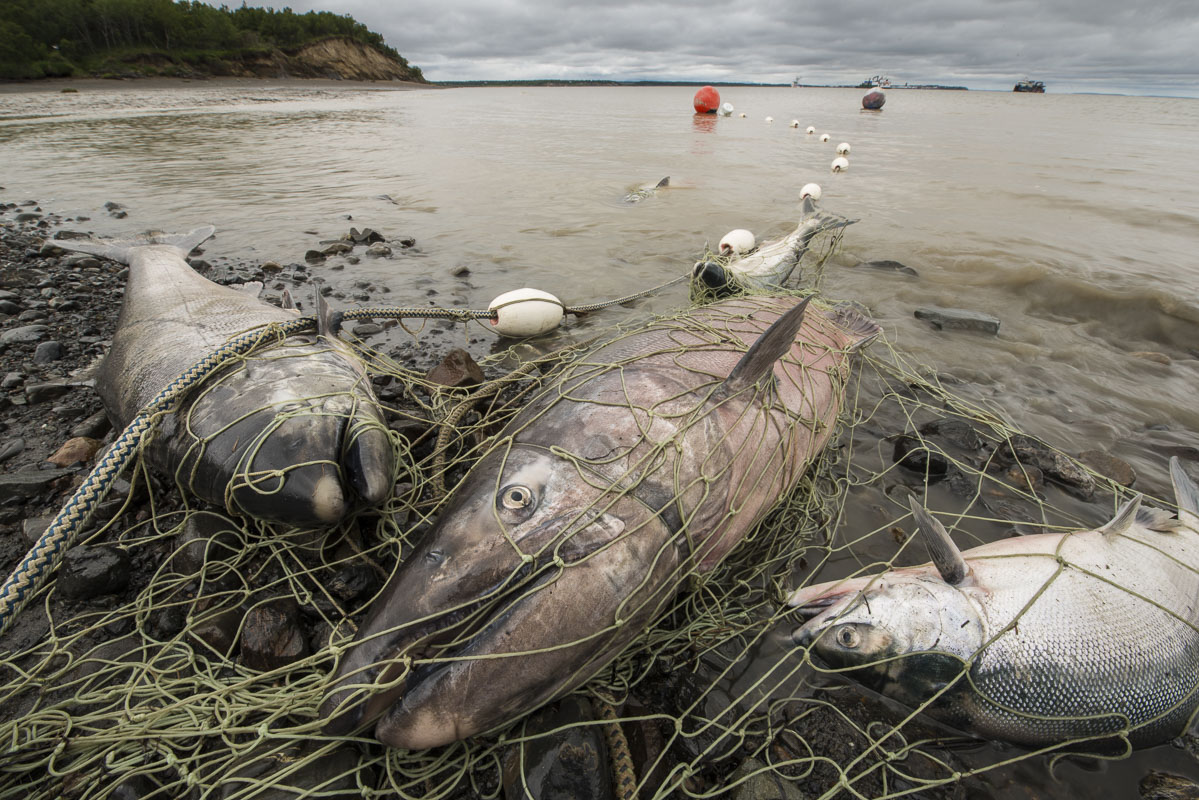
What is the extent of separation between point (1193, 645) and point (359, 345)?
17.2ft

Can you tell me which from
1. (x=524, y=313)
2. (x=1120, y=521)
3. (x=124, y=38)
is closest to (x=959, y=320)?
(x=1120, y=521)

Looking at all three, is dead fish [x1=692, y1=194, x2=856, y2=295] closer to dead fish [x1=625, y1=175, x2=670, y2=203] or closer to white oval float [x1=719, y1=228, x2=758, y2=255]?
white oval float [x1=719, y1=228, x2=758, y2=255]

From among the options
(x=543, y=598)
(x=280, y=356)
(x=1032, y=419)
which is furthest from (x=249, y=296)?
(x=1032, y=419)

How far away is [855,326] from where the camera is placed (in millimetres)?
4703

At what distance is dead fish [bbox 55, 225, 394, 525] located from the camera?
2.72 metres

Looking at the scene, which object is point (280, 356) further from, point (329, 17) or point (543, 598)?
point (329, 17)

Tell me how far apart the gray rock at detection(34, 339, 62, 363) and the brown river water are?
286 cm

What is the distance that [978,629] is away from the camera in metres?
2.31

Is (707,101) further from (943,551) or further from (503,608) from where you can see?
(503,608)

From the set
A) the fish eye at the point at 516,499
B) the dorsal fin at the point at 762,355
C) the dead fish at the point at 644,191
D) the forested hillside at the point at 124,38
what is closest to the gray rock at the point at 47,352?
the fish eye at the point at 516,499

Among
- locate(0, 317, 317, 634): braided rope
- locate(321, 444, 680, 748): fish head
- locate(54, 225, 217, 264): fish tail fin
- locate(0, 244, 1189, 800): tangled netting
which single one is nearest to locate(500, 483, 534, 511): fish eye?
locate(321, 444, 680, 748): fish head

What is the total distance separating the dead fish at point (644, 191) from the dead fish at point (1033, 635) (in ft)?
32.6

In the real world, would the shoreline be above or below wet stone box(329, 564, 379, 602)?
above

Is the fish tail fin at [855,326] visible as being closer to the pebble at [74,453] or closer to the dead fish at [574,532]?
the dead fish at [574,532]
